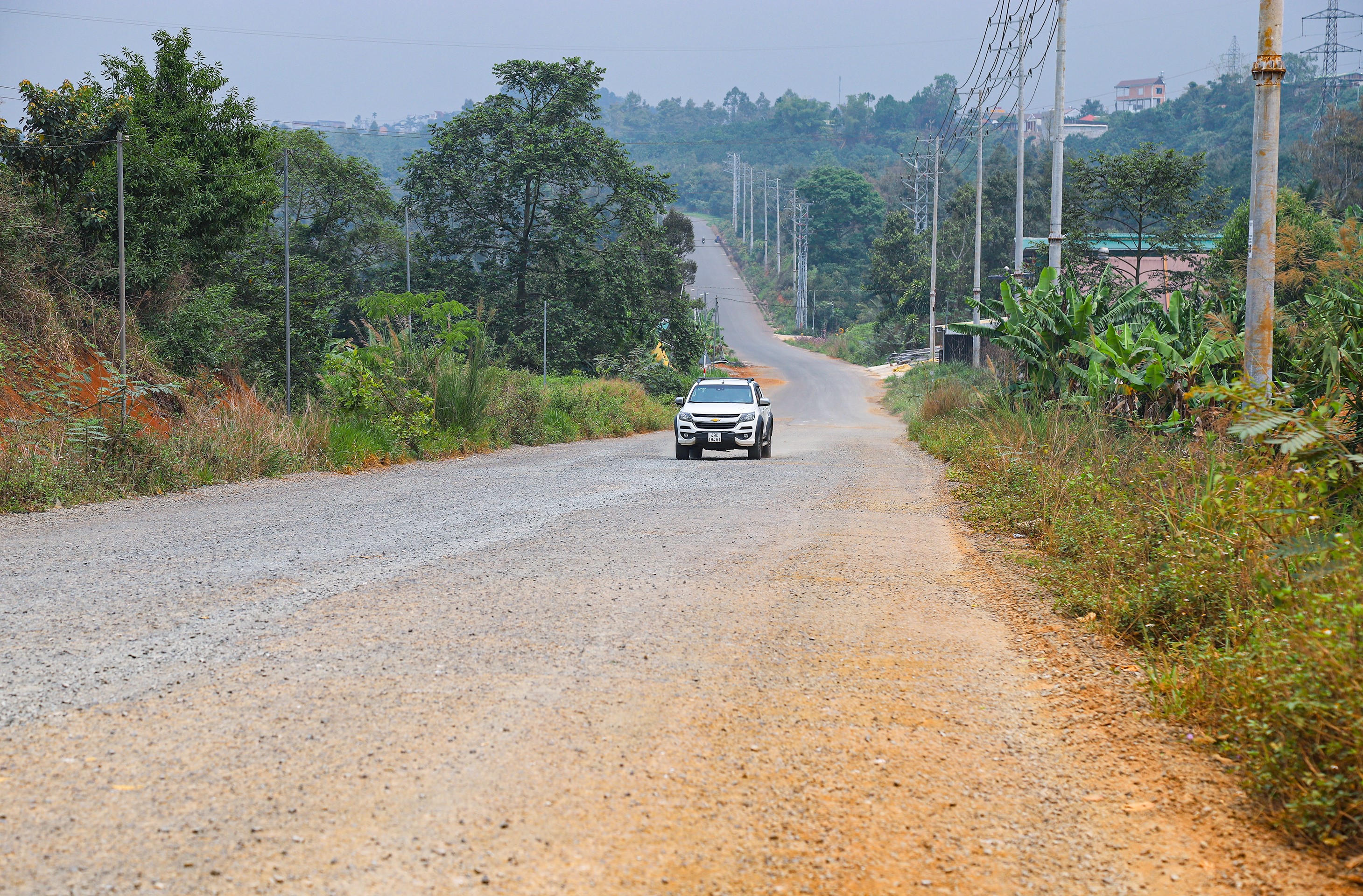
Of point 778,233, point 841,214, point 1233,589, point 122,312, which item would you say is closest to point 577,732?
point 1233,589

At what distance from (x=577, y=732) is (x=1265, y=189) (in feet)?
24.5

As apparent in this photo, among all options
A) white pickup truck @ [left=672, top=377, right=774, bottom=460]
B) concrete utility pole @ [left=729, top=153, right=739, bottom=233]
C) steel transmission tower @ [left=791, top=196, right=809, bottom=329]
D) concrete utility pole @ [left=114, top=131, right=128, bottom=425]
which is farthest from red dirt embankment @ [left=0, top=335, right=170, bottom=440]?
concrete utility pole @ [left=729, top=153, right=739, bottom=233]

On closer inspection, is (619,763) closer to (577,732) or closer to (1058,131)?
(577,732)

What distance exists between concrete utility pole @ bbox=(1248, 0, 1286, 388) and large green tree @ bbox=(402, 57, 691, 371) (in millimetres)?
33787

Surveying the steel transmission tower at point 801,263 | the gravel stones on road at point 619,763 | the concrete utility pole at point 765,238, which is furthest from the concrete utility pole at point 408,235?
the concrete utility pole at point 765,238

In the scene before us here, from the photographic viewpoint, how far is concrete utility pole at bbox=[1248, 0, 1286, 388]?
8789mm

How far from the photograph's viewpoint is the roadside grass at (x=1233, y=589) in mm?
4113

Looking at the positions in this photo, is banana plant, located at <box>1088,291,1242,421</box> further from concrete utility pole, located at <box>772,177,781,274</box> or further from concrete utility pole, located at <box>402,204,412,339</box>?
concrete utility pole, located at <box>772,177,781,274</box>

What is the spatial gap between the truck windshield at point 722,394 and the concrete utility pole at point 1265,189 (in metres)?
14.0

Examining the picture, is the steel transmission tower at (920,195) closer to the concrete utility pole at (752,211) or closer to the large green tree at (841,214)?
the large green tree at (841,214)

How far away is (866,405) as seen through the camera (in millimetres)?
55094

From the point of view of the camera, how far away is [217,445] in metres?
15.5

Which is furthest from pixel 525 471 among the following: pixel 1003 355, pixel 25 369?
pixel 1003 355

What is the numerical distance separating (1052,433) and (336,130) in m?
34.5
